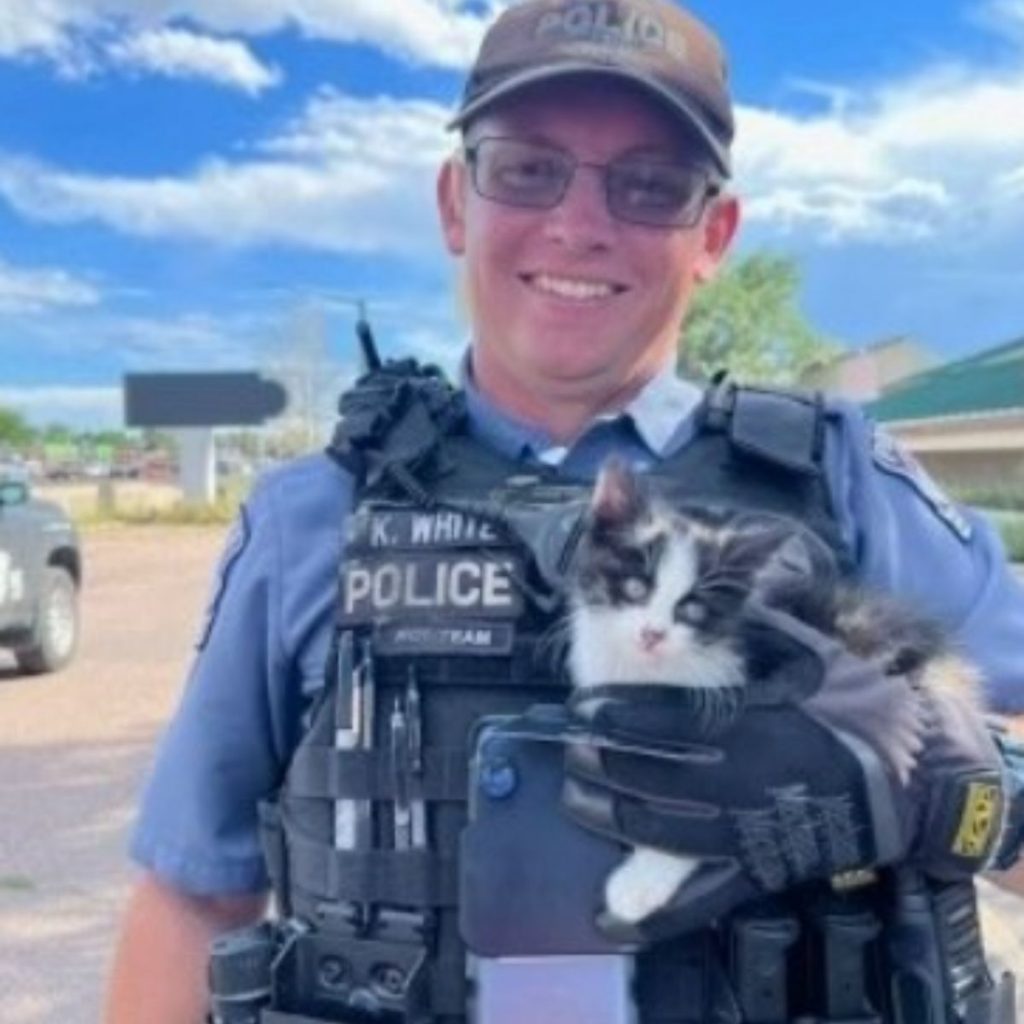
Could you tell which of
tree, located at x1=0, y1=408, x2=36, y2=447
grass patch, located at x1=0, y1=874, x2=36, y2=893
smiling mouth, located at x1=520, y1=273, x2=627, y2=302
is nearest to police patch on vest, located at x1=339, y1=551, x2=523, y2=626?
smiling mouth, located at x1=520, y1=273, x2=627, y2=302

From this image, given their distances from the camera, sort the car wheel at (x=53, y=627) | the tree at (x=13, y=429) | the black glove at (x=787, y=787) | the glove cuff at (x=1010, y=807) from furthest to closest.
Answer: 1. the tree at (x=13, y=429)
2. the car wheel at (x=53, y=627)
3. the glove cuff at (x=1010, y=807)
4. the black glove at (x=787, y=787)

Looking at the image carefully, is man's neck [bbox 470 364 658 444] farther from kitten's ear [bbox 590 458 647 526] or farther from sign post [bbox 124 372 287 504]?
sign post [bbox 124 372 287 504]

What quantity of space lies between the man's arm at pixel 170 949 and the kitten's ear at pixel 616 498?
0.71 meters

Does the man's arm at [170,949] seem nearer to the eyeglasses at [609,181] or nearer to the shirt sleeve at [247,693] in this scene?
the shirt sleeve at [247,693]

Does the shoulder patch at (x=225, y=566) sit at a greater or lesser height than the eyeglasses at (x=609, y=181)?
lesser

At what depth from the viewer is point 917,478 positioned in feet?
6.55

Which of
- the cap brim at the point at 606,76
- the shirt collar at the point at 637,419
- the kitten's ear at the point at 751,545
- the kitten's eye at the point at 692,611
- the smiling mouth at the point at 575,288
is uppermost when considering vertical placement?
the cap brim at the point at 606,76

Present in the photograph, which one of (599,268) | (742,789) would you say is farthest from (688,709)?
(599,268)

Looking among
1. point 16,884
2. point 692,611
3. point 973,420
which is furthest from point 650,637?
point 973,420

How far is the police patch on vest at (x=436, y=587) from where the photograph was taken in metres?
1.85

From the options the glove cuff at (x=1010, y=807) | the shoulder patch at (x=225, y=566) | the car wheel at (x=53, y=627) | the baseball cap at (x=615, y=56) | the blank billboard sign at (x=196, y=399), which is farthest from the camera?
the blank billboard sign at (x=196, y=399)

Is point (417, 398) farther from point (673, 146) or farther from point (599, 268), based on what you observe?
point (673, 146)

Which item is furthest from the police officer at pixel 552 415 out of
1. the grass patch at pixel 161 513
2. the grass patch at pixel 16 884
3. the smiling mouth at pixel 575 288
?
the grass patch at pixel 161 513

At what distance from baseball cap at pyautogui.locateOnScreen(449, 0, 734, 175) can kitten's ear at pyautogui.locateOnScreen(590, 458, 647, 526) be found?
0.46m
